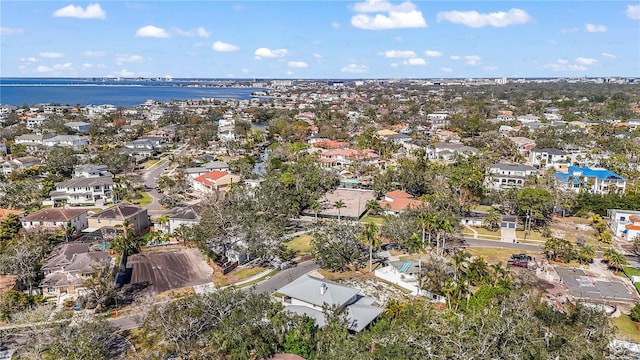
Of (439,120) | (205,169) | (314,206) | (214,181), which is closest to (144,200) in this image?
(214,181)

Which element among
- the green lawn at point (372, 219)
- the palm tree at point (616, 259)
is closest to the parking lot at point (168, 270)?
the green lawn at point (372, 219)

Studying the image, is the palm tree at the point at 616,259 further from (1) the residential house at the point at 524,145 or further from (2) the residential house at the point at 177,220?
(1) the residential house at the point at 524,145

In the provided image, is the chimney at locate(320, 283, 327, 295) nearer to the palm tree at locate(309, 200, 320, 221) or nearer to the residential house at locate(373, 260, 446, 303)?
the residential house at locate(373, 260, 446, 303)

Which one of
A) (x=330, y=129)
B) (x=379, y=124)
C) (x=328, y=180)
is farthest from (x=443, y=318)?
(x=379, y=124)

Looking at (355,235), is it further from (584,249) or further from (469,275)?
(584,249)

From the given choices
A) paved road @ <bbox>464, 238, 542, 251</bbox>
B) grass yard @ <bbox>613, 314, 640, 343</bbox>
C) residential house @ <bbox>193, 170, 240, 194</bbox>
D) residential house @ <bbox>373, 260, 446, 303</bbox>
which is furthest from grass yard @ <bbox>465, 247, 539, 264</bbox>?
residential house @ <bbox>193, 170, 240, 194</bbox>

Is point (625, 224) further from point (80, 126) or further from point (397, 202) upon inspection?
point (80, 126)
